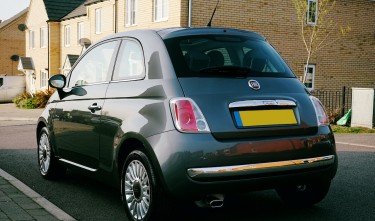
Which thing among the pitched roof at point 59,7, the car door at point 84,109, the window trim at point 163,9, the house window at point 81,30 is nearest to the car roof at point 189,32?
the car door at point 84,109

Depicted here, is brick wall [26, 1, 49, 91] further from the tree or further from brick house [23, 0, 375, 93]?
the tree

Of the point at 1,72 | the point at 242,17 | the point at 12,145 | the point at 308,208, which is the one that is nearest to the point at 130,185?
the point at 308,208

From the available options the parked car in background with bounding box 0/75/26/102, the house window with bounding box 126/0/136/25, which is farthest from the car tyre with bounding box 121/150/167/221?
the parked car in background with bounding box 0/75/26/102

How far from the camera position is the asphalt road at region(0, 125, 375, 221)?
488 centimetres

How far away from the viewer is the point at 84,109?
5.44 m

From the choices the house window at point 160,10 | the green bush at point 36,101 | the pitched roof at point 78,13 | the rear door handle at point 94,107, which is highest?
the pitched roof at point 78,13

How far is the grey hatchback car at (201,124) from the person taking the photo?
3949mm

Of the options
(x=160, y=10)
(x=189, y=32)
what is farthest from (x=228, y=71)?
(x=160, y=10)

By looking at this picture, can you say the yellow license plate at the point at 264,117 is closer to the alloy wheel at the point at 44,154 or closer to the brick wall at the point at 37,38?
the alloy wheel at the point at 44,154

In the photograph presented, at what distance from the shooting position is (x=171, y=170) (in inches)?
155

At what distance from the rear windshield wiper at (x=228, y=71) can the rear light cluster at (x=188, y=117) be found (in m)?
0.41

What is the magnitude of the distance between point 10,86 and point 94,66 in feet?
128

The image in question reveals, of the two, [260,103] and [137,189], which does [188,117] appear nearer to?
[260,103]

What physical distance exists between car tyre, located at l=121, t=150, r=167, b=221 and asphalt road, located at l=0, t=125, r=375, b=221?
165 millimetres
